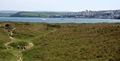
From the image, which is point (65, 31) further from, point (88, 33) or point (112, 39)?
point (112, 39)

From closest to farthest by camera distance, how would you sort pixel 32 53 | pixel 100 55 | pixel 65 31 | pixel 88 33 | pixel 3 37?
pixel 100 55 → pixel 32 53 → pixel 3 37 → pixel 88 33 → pixel 65 31

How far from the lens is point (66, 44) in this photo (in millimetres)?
56438

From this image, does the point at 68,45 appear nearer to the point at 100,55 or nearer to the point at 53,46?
the point at 53,46

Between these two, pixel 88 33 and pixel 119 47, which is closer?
pixel 119 47

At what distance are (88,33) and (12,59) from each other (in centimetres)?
2439

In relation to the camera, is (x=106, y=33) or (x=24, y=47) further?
(x=106, y=33)

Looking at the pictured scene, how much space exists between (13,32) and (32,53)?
59.7ft

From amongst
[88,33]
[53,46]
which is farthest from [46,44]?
[88,33]

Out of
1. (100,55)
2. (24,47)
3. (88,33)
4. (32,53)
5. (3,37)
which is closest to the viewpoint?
(100,55)

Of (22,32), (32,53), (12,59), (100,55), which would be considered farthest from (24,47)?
(100,55)

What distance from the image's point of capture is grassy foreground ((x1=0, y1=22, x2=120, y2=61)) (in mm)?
45938

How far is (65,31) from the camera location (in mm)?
71250

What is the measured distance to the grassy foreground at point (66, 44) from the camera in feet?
151

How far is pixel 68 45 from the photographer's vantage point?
181 ft
